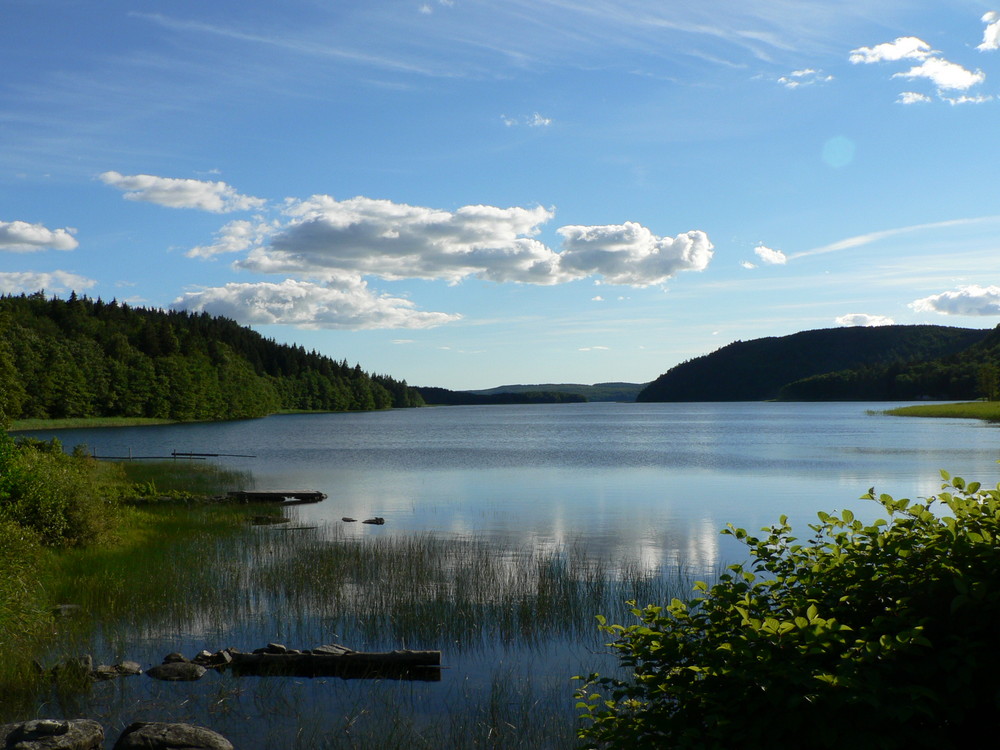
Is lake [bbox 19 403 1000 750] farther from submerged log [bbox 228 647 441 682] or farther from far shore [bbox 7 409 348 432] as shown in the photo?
far shore [bbox 7 409 348 432]

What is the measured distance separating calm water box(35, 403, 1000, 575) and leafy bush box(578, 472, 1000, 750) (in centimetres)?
1457

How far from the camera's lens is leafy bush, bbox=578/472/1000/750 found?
414cm

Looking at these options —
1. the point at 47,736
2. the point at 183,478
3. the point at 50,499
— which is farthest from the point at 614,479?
the point at 47,736

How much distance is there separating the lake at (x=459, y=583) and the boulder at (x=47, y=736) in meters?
0.76

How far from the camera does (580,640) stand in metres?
13.5

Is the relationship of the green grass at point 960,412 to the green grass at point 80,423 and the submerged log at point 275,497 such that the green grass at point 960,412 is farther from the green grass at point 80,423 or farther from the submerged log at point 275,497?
the green grass at point 80,423

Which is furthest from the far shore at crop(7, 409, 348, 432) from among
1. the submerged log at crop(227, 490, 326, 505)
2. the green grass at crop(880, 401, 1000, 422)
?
the green grass at crop(880, 401, 1000, 422)

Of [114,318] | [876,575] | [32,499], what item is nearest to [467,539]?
[32,499]

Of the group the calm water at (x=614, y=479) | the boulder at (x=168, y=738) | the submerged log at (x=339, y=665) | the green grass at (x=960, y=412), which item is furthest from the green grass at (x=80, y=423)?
the green grass at (x=960, y=412)

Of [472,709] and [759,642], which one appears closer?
[759,642]

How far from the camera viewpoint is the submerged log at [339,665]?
455 inches

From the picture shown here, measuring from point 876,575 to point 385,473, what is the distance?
144ft

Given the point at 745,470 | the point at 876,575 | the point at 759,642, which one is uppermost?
the point at 876,575

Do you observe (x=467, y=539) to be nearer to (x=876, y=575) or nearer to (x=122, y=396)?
(x=876, y=575)
